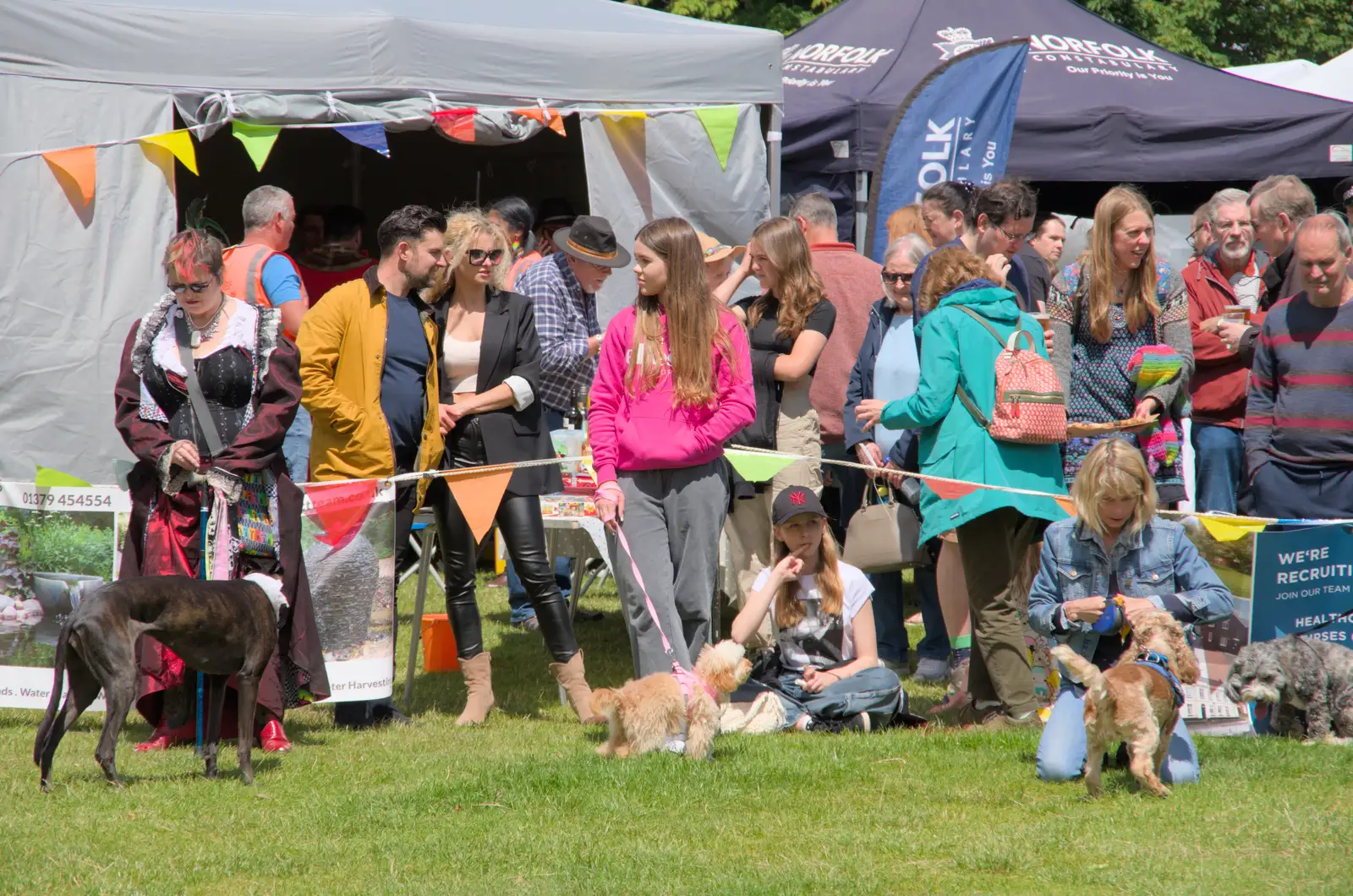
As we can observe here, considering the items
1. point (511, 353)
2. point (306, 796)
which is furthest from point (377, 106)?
point (306, 796)

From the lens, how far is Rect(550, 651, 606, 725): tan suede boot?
19.2 ft

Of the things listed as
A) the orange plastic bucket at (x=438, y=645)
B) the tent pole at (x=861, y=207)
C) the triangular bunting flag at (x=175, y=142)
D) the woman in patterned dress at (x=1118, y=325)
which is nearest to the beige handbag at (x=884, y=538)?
the woman in patterned dress at (x=1118, y=325)

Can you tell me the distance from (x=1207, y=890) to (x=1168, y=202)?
10.6 m

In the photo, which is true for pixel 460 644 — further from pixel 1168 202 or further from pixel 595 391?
pixel 1168 202

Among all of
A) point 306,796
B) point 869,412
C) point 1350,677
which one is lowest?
point 306,796

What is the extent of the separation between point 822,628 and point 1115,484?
1.43m

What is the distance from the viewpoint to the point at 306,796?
15.3 feet

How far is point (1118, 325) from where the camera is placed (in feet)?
18.8

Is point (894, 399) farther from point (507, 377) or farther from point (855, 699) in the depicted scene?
point (507, 377)

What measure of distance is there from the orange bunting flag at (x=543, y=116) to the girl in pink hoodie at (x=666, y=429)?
2327 millimetres

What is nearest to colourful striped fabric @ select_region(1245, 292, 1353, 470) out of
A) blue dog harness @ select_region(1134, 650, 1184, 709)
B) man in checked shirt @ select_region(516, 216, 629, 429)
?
blue dog harness @ select_region(1134, 650, 1184, 709)

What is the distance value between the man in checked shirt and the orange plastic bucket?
1265 millimetres

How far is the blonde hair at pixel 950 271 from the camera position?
18.2ft

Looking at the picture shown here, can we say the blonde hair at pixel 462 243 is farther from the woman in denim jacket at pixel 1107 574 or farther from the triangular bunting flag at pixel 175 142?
the woman in denim jacket at pixel 1107 574
